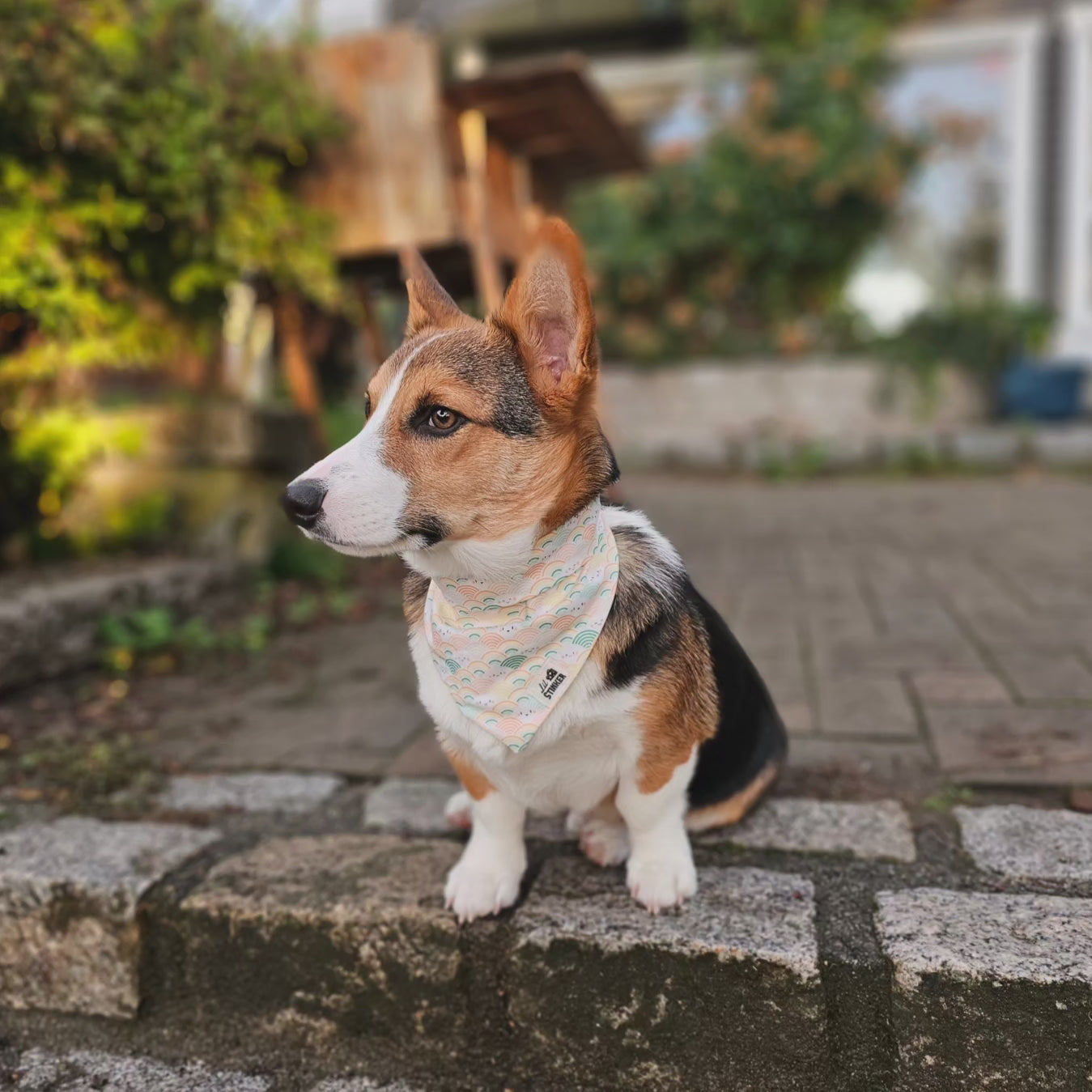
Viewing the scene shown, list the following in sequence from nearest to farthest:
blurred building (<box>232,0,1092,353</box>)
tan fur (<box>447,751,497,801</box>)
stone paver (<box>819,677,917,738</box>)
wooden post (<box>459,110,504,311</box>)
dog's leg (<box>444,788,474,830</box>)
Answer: tan fur (<box>447,751,497,801</box>), dog's leg (<box>444,788,474,830</box>), stone paver (<box>819,677,917,738</box>), wooden post (<box>459,110,504,311</box>), blurred building (<box>232,0,1092,353</box>)

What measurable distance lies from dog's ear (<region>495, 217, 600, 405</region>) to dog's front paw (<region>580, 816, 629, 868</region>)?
33.5 inches

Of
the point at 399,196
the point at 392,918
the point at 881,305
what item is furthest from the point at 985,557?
the point at 881,305

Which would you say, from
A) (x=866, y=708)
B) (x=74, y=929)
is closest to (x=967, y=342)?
(x=866, y=708)

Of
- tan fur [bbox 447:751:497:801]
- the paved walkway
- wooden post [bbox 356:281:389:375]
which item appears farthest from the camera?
wooden post [bbox 356:281:389:375]

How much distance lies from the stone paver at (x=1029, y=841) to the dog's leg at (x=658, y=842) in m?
0.57

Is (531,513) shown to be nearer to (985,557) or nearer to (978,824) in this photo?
(978,824)

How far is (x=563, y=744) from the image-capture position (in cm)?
174

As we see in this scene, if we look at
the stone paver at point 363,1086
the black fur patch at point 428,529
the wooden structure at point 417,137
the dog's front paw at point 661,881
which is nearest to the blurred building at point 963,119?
the wooden structure at point 417,137

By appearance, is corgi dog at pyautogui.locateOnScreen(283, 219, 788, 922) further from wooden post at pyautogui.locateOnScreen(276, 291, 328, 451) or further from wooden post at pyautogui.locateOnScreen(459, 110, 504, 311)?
wooden post at pyautogui.locateOnScreen(276, 291, 328, 451)

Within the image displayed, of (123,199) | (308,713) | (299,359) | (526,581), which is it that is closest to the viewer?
(526,581)

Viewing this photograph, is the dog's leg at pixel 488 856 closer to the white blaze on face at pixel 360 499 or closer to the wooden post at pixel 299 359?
the white blaze on face at pixel 360 499

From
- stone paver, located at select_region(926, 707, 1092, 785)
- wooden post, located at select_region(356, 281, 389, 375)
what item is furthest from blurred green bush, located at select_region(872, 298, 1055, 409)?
stone paver, located at select_region(926, 707, 1092, 785)

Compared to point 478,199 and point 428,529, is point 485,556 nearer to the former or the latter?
point 428,529

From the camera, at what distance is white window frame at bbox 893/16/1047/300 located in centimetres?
877
